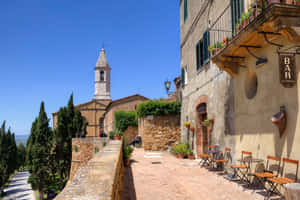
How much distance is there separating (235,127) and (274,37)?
10.1 feet

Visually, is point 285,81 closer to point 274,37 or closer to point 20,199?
point 274,37

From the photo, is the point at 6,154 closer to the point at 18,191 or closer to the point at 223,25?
the point at 18,191

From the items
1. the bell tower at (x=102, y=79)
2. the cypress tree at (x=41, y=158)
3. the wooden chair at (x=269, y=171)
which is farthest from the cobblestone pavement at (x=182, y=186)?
the bell tower at (x=102, y=79)

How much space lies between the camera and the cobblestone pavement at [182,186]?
5.36m

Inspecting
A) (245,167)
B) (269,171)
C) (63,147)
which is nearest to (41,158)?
(63,147)

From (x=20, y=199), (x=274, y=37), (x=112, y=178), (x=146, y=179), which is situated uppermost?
(x=274, y=37)

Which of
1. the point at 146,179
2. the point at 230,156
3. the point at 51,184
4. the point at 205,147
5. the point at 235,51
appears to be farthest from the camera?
the point at 51,184

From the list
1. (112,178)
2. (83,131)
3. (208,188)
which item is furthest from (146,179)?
(83,131)

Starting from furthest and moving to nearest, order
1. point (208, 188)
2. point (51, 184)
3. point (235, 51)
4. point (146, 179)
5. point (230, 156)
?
point (51, 184) < point (230, 156) < point (146, 179) < point (235, 51) < point (208, 188)

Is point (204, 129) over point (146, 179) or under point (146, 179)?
over

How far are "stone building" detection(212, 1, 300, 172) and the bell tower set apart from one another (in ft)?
128

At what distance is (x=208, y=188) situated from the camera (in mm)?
6059

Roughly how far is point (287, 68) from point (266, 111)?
1312mm

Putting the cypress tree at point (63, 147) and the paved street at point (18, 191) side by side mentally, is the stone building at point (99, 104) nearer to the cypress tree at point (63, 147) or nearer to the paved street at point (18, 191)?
the paved street at point (18, 191)
